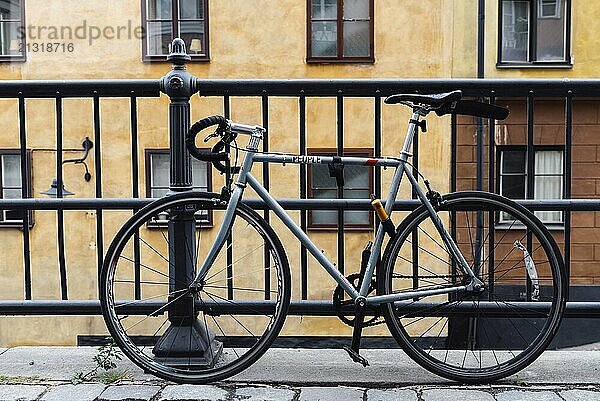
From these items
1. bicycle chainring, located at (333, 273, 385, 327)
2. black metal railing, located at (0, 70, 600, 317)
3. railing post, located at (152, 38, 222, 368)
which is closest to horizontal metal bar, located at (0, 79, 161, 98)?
black metal railing, located at (0, 70, 600, 317)

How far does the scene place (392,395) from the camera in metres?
3.34

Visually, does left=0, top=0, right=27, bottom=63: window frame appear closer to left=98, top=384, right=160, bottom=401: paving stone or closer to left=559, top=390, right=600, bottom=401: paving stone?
left=98, top=384, right=160, bottom=401: paving stone

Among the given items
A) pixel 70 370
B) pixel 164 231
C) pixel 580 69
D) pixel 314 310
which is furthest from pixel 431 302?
pixel 580 69

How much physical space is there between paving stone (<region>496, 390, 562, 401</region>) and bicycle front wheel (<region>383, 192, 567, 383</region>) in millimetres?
121

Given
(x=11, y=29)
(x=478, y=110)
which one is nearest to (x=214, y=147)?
(x=478, y=110)

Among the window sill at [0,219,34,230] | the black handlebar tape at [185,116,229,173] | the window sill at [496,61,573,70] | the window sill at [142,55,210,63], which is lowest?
the window sill at [0,219,34,230]

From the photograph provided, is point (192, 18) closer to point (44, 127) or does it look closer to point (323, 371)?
point (44, 127)

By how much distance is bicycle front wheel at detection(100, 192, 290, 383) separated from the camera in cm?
344

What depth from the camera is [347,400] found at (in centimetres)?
328

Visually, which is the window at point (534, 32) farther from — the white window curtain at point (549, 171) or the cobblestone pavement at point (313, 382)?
the cobblestone pavement at point (313, 382)

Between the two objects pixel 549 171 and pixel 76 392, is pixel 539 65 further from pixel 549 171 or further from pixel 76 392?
pixel 76 392

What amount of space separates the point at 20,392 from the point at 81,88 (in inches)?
56.1

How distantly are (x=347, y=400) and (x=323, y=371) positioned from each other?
397 mm

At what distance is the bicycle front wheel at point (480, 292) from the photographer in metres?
3.46
